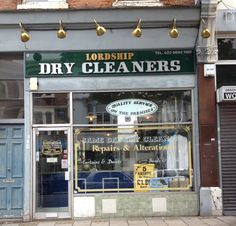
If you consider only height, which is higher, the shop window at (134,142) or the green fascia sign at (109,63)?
the green fascia sign at (109,63)

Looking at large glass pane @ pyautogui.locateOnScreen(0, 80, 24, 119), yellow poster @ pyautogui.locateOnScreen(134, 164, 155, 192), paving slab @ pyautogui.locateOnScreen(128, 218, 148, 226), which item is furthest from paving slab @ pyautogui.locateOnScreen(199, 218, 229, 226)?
large glass pane @ pyautogui.locateOnScreen(0, 80, 24, 119)

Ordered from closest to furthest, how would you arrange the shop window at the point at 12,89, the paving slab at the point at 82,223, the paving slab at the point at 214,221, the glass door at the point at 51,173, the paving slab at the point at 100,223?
1. the paving slab at the point at 214,221
2. the paving slab at the point at 100,223
3. the paving slab at the point at 82,223
4. the glass door at the point at 51,173
5. the shop window at the point at 12,89

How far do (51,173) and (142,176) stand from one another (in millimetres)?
2282

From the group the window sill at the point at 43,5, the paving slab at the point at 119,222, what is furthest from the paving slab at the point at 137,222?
the window sill at the point at 43,5

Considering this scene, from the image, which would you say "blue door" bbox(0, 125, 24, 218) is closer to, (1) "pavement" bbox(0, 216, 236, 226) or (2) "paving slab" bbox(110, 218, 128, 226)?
(1) "pavement" bbox(0, 216, 236, 226)

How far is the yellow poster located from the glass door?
1.69m

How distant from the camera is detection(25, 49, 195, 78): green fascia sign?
1177 cm

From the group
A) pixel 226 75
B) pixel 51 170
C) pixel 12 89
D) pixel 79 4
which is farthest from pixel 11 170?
pixel 226 75

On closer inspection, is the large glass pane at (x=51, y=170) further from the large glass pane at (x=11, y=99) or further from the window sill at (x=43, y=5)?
the window sill at (x=43, y=5)

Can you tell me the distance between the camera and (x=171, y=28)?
38.5 feet

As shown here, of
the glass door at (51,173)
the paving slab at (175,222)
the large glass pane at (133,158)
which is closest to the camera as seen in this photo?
the paving slab at (175,222)

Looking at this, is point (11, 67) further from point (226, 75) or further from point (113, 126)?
point (226, 75)

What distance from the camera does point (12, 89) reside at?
476 inches

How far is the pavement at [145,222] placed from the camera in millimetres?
10688
